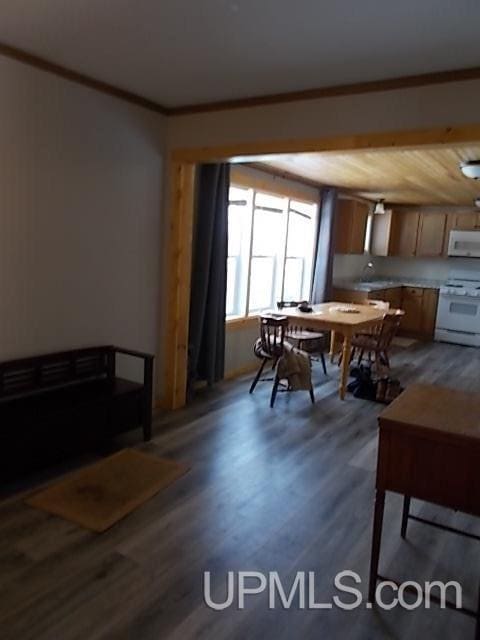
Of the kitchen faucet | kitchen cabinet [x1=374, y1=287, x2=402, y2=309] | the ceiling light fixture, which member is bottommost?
kitchen cabinet [x1=374, y1=287, x2=402, y2=309]

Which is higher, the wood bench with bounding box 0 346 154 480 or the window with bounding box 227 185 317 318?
the window with bounding box 227 185 317 318

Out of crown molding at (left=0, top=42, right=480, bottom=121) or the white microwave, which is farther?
the white microwave

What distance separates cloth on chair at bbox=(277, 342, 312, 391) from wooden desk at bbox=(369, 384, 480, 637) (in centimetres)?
250

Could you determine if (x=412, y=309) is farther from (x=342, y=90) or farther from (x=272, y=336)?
(x=342, y=90)

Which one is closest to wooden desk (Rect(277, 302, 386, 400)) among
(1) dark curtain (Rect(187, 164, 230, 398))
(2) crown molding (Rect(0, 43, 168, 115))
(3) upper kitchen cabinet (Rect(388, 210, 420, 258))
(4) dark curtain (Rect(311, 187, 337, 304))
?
(1) dark curtain (Rect(187, 164, 230, 398))

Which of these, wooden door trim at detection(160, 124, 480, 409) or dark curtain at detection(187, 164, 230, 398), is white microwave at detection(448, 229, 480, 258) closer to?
Answer: dark curtain at detection(187, 164, 230, 398)

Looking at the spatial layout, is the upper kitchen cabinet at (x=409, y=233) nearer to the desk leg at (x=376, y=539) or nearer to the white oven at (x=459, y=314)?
the white oven at (x=459, y=314)

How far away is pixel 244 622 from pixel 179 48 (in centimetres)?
276

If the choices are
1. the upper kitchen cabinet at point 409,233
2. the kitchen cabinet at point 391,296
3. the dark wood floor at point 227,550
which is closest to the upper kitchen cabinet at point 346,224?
the kitchen cabinet at point 391,296

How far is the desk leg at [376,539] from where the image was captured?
6.53ft

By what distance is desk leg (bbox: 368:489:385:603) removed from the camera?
199 centimetres

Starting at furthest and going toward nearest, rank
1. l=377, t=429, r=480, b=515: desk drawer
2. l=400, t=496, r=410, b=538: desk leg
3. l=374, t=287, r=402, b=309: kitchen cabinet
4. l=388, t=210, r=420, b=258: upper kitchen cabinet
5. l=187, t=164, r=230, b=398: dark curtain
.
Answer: l=388, t=210, r=420, b=258: upper kitchen cabinet
l=374, t=287, r=402, b=309: kitchen cabinet
l=187, t=164, r=230, b=398: dark curtain
l=400, t=496, r=410, b=538: desk leg
l=377, t=429, r=480, b=515: desk drawer

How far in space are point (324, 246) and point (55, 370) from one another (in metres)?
4.57

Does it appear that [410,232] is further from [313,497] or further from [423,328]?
[313,497]
